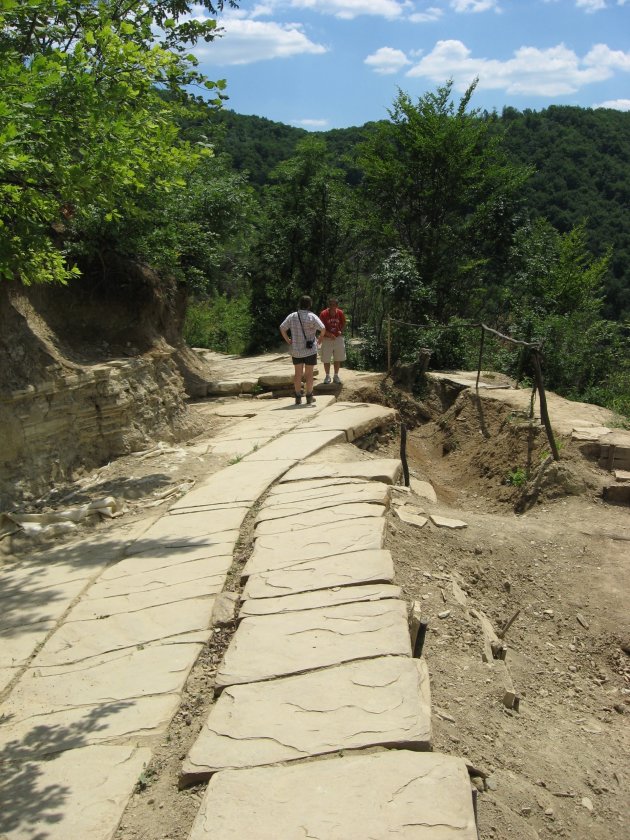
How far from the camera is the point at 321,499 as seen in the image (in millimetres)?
5535

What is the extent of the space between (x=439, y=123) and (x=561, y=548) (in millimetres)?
13200

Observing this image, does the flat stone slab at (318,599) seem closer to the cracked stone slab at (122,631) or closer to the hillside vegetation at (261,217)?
the cracked stone slab at (122,631)

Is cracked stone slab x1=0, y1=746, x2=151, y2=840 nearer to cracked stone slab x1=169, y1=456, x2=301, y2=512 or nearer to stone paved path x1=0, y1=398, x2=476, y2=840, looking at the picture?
stone paved path x1=0, y1=398, x2=476, y2=840

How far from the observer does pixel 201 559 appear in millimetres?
4789

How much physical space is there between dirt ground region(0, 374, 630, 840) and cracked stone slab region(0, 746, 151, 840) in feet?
0.24

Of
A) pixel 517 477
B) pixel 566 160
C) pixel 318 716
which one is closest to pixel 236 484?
pixel 517 477

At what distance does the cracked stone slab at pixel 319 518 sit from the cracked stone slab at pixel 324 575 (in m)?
0.59

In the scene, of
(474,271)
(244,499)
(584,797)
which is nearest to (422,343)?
(474,271)

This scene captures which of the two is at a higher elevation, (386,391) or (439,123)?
(439,123)

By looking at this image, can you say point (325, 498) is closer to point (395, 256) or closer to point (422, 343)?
point (422, 343)

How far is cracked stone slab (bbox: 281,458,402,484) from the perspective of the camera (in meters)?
6.06

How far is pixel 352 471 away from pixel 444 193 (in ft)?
40.4

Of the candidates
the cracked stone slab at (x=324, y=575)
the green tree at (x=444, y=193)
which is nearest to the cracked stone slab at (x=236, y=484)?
the cracked stone slab at (x=324, y=575)

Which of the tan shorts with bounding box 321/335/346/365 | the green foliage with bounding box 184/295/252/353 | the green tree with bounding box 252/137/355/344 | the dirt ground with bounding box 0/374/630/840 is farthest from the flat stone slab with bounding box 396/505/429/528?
the green foliage with bounding box 184/295/252/353
